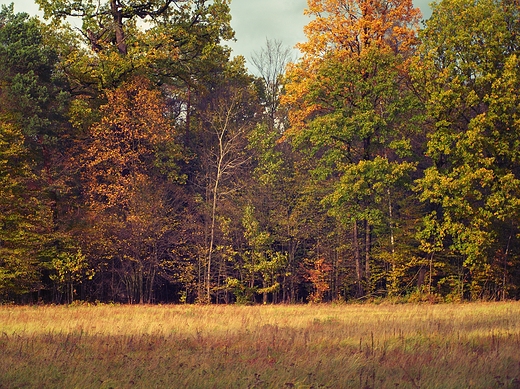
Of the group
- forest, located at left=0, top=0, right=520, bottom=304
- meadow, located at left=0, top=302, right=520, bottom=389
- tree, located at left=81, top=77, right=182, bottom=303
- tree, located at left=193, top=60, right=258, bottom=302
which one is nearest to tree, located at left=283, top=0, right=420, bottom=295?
forest, located at left=0, top=0, right=520, bottom=304

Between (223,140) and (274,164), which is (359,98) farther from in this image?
(223,140)

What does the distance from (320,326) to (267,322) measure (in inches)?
64.3

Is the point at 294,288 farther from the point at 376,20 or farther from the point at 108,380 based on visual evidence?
the point at 108,380

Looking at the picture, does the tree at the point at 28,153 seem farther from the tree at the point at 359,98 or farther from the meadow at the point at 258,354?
the tree at the point at 359,98

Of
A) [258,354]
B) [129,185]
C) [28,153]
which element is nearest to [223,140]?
[129,185]

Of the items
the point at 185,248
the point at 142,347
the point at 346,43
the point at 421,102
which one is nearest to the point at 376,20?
the point at 346,43

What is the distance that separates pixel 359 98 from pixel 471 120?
585 centimetres

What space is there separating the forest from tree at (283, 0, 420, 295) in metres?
0.11

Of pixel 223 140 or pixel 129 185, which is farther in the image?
pixel 223 140

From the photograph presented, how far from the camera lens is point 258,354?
10578mm

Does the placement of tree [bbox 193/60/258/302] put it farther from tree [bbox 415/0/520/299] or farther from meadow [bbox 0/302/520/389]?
meadow [bbox 0/302/520/389]

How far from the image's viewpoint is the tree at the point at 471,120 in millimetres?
26703

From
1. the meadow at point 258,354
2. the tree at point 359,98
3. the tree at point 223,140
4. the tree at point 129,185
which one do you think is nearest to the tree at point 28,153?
the tree at point 129,185

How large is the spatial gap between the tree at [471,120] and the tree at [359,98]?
156cm
